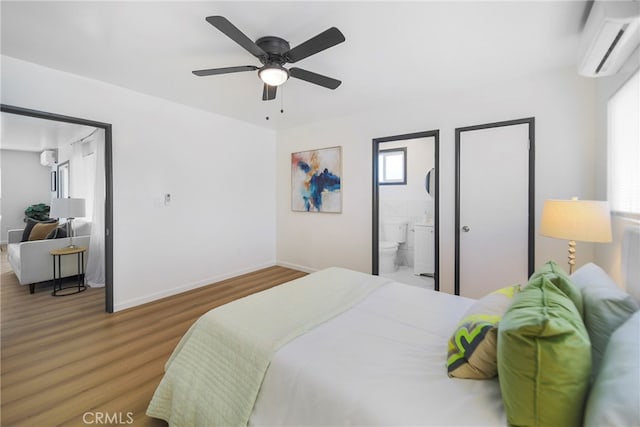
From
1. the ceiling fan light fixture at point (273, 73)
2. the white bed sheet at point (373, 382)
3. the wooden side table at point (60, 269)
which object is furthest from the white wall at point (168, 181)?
the white bed sheet at point (373, 382)

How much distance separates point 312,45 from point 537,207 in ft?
8.62

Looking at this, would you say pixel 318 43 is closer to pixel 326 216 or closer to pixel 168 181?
pixel 168 181

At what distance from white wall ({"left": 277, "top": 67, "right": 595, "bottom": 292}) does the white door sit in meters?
0.12

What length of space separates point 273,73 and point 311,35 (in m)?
0.39

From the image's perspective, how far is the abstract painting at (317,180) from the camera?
13.8ft

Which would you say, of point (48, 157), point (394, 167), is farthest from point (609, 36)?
point (48, 157)

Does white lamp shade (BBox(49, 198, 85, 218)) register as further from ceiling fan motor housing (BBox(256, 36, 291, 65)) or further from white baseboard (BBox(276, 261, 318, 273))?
ceiling fan motor housing (BBox(256, 36, 291, 65))

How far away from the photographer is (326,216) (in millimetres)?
4367

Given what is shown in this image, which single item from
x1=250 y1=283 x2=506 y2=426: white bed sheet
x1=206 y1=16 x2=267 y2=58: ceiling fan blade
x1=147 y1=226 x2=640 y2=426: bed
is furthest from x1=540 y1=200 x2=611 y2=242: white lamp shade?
x1=206 y1=16 x2=267 y2=58: ceiling fan blade

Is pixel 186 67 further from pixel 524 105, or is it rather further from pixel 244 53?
pixel 524 105

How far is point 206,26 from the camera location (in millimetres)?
1930

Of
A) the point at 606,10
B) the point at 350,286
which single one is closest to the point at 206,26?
the point at 350,286

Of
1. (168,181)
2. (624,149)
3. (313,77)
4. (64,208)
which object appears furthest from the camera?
(64,208)

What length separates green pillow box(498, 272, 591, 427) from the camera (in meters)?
0.77
